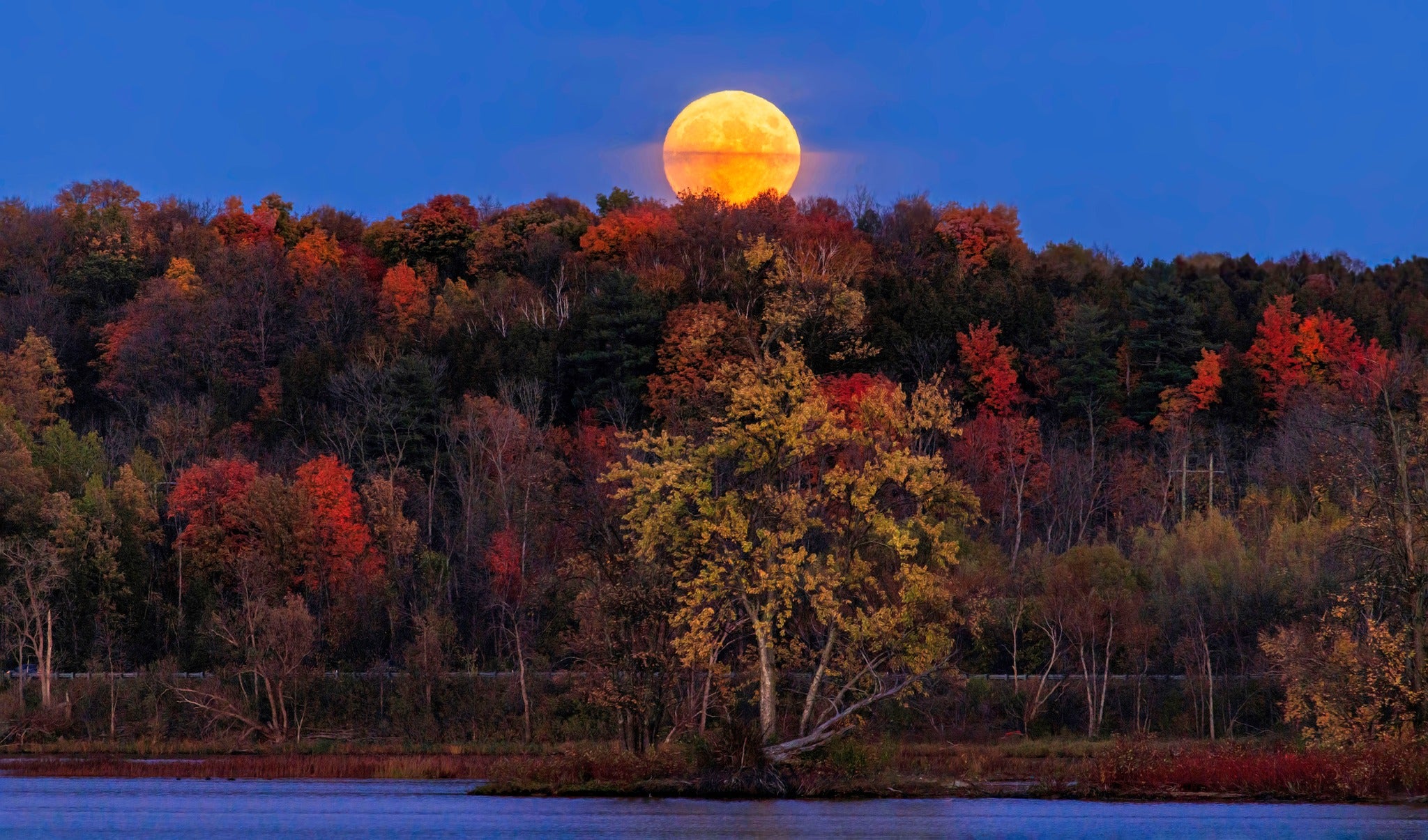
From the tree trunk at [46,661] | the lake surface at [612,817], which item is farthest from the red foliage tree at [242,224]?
the lake surface at [612,817]

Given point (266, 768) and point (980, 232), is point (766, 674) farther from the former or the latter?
point (980, 232)

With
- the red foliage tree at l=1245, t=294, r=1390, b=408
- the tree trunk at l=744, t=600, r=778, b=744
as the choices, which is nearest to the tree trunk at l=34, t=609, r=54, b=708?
the tree trunk at l=744, t=600, r=778, b=744

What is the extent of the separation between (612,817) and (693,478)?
10.7m

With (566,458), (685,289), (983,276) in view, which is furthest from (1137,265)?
(566,458)

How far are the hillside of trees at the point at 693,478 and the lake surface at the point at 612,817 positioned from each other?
362 centimetres

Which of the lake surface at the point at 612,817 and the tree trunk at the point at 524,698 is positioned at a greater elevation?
the tree trunk at the point at 524,698

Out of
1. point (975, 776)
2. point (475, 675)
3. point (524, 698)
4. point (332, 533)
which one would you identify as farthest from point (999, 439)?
point (975, 776)

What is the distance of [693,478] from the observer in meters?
46.7

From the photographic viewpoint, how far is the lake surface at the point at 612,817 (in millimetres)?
36156

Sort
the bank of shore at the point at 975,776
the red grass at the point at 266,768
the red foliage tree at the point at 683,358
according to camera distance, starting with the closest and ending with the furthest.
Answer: the bank of shore at the point at 975,776
the red grass at the point at 266,768
the red foliage tree at the point at 683,358

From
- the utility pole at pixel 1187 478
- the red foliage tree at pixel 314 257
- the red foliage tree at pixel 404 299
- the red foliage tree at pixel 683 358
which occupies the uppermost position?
the red foliage tree at pixel 314 257

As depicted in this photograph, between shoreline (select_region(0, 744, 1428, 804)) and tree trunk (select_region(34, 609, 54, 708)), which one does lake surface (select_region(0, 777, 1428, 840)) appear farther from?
tree trunk (select_region(34, 609, 54, 708))

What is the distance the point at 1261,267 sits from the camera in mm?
133625

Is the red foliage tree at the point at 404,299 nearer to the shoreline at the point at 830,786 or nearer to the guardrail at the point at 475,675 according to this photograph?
the guardrail at the point at 475,675
